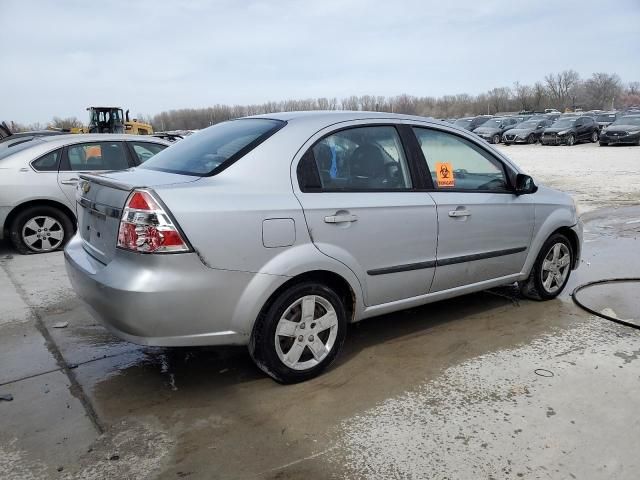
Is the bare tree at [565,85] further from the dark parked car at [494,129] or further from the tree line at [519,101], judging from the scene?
the dark parked car at [494,129]

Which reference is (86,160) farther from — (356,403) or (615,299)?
(615,299)

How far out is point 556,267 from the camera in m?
5.05

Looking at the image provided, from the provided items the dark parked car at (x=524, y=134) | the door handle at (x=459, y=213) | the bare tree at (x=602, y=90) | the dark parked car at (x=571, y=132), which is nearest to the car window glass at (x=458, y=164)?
the door handle at (x=459, y=213)

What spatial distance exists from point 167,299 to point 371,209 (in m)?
1.41

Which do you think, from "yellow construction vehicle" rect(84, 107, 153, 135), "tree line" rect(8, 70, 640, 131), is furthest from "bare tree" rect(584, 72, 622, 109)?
"yellow construction vehicle" rect(84, 107, 153, 135)

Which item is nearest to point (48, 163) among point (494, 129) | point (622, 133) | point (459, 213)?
point (459, 213)

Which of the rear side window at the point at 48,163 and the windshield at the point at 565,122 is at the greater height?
the rear side window at the point at 48,163

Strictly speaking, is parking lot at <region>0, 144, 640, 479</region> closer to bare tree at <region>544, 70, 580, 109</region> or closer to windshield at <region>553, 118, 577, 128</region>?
windshield at <region>553, 118, 577, 128</region>

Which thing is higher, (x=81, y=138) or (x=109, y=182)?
(x=81, y=138)

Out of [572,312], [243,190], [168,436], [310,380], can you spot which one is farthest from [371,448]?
[572,312]

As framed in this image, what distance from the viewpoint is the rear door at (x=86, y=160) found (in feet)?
23.3

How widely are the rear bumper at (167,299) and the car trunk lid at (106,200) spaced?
0.18 metres

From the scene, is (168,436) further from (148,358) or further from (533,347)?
(533,347)

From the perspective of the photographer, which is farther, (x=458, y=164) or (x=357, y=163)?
(x=458, y=164)
